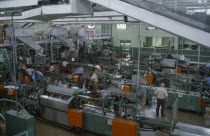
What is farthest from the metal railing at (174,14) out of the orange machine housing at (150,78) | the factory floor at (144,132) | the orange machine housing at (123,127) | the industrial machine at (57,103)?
the orange machine housing at (150,78)

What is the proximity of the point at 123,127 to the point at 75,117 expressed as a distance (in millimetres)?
1774

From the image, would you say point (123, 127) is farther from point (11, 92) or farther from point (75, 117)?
point (11, 92)

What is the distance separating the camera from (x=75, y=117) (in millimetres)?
6969

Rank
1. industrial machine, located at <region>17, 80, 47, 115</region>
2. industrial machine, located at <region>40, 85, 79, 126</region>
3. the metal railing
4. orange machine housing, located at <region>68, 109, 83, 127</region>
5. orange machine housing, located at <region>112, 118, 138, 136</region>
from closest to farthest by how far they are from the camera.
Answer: the metal railing < orange machine housing, located at <region>112, 118, 138, 136</region> < orange machine housing, located at <region>68, 109, 83, 127</region> < industrial machine, located at <region>40, 85, 79, 126</region> < industrial machine, located at <region>17, 80, 47, 115</region>

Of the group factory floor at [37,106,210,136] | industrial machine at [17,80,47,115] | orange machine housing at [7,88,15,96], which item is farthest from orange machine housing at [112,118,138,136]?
orange machine housing at [7,88,15,96]

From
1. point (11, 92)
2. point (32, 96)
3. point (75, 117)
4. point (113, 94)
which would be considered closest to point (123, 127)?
point (113, 94)

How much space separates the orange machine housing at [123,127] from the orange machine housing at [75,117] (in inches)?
51.5

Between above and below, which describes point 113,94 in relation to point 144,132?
above

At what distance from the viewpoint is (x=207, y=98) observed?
8.30m

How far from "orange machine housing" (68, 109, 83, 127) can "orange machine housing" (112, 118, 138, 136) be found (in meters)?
1.31

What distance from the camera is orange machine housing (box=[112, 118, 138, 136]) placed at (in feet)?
19.2

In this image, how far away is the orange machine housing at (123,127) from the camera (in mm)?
5848

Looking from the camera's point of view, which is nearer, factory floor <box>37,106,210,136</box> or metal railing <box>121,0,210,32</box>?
metal railing <box>121,0,210,32</box>

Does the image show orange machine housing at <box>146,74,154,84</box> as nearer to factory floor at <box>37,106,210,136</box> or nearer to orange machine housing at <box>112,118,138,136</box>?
factory floor at <box>37,106,210,136</box>
